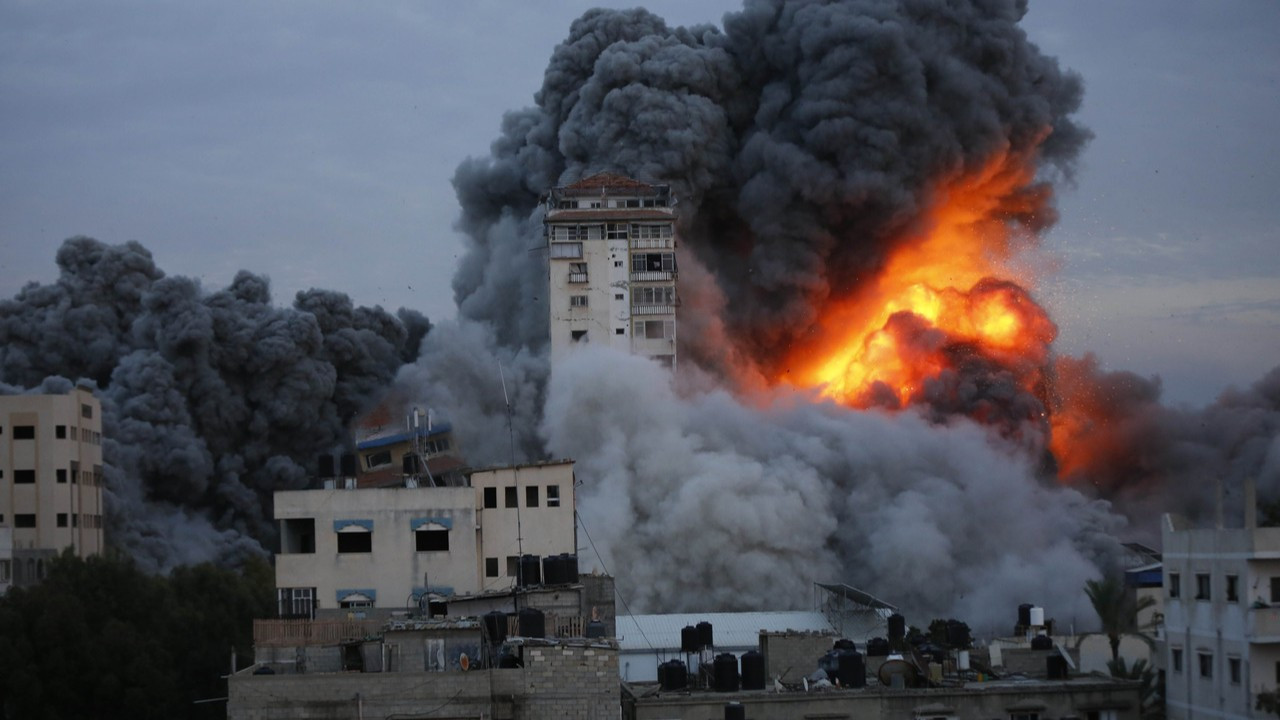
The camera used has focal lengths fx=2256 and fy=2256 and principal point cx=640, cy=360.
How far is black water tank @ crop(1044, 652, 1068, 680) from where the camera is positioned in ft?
127

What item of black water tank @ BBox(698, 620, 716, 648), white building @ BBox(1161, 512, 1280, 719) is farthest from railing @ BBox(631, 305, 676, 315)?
white building @ BBox(1161, 512, 1280, 719)

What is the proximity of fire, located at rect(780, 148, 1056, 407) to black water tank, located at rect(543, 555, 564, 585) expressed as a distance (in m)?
41.5

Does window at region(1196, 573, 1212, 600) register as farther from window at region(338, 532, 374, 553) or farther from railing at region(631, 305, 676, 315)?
railing at region(631, 305, 676, 315)

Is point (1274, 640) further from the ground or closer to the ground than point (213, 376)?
closer to the ground

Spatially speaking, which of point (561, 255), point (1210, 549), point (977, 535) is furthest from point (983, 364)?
point (1210, 549)

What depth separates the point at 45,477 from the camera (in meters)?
77.5

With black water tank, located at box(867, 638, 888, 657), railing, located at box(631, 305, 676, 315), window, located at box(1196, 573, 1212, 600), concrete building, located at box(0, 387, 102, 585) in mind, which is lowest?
black water tank, located at box(867, 638, 888, 657)

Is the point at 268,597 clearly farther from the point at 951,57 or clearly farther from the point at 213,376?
the point at 951,57

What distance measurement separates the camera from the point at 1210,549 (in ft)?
121

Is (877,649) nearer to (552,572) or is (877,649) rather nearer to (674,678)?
(674,678)

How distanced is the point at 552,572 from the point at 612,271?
42825 millimetres

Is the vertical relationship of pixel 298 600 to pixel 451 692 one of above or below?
above

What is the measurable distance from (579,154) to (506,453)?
15313 mm

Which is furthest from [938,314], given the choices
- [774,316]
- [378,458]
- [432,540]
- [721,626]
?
[432,540]
